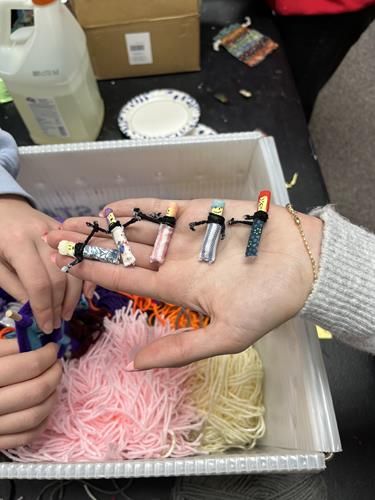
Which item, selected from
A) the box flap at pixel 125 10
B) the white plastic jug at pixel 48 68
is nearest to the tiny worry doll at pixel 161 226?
the white plastic jug at pixel 48 68

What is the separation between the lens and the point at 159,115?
1.05 metres

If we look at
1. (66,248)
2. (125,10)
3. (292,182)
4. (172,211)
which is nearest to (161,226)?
(172,211)

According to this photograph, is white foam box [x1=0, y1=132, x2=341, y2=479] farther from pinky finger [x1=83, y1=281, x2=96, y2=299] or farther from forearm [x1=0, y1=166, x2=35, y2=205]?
pinky finger [x1=83, y1=281, x2=96, y2=299]

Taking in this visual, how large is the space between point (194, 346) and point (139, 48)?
843mm

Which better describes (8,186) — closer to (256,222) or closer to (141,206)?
(141,206)

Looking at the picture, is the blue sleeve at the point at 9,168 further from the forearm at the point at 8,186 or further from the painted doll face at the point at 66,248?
the painted doll face at the point at 66,248

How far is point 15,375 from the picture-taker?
0.61 metres

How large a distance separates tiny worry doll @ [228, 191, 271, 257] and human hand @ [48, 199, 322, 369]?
0.7 inches

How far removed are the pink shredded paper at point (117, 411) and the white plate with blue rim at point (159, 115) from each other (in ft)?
1.56

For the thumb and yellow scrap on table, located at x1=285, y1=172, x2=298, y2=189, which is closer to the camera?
the thumb

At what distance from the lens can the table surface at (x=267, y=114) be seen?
786 millimetres

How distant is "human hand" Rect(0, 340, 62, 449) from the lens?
0.60 m

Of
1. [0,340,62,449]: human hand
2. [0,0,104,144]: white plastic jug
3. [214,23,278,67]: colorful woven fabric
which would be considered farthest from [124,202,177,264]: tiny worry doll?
[214,23,278,67]: colorful woven fabric

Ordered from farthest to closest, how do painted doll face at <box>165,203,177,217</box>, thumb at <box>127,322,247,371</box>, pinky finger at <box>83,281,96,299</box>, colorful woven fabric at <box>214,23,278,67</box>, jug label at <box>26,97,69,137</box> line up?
1. colorful woven fabric at <box>214,23,278,67</box>
2. jug label at <box>26,97,69,137</box>
3. pinky finger at <box>83,281,96,299</box>
4. painted doll face at <box>165,203,177,217</box>
5. thumb at <box>127,322,247,371</box>
